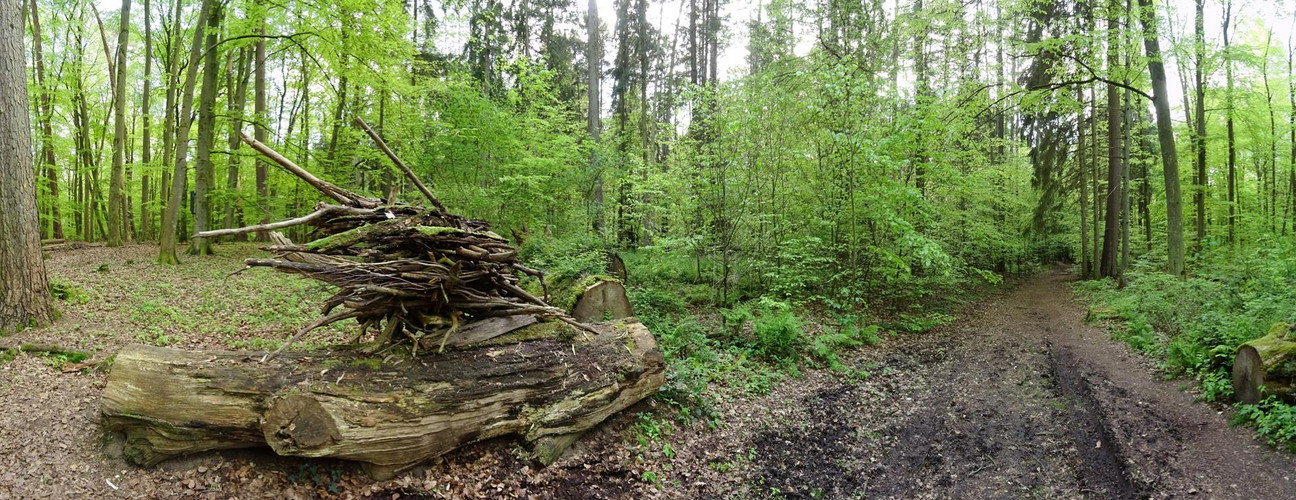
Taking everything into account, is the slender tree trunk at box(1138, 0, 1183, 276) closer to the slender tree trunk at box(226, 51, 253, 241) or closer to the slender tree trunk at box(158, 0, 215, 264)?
the slender tree trunk at box(226, 51, 253, 241)

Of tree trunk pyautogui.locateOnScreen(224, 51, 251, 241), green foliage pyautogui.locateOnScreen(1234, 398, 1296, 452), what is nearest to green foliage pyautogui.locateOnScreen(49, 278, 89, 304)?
tree trunk pyautogui.locateOnScreen(224, 51, 251, 241)

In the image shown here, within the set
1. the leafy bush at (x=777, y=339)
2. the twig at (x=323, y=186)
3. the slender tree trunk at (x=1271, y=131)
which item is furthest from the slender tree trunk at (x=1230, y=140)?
the twig at (x=323, y=186)

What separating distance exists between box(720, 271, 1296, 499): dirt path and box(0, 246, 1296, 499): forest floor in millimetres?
20

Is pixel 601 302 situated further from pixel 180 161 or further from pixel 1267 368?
pixel 180 161

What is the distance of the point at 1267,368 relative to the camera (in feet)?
15.8

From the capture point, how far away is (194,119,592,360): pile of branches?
3.75m

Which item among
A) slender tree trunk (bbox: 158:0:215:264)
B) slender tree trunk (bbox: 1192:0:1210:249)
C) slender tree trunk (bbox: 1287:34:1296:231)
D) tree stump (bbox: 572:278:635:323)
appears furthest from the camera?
slender tree trunk (bbox: 1287:34:1296:231)

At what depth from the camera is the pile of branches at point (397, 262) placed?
12.3 ft

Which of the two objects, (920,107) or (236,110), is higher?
(236,110)

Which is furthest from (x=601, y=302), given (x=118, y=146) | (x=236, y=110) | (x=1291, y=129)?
(x=1291, y=129)

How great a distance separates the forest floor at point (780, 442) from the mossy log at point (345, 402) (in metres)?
0.21

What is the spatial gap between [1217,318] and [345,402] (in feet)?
31.4

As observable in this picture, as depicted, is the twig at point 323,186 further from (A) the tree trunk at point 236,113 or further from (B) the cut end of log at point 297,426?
(A) the tree trunk at point 236,113

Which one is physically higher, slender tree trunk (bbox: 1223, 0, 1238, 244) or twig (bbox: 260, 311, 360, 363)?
slender tree trunk (bbox: 1223, 0, 1238, 244)
